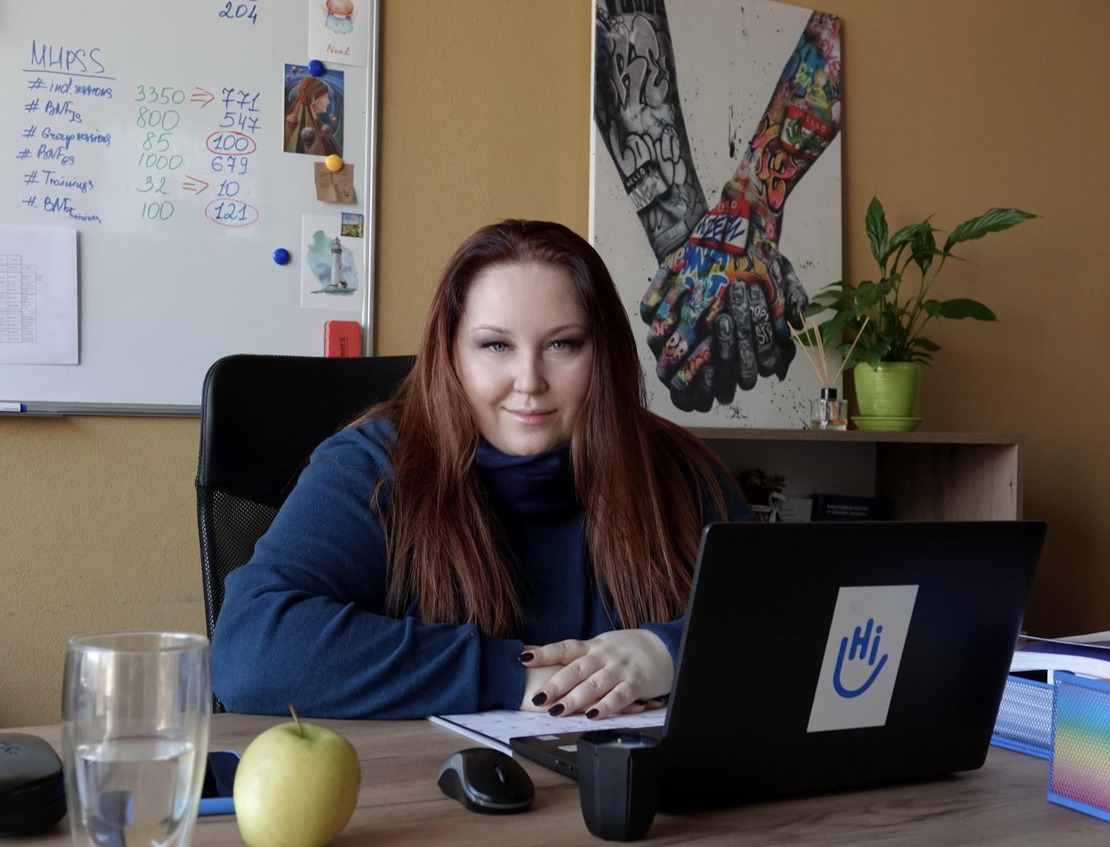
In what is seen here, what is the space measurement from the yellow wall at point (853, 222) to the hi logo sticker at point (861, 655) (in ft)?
5.76

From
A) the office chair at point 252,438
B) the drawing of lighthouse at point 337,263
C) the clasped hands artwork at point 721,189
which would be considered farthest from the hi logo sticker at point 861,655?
the clasped hands artwork at point 721,189

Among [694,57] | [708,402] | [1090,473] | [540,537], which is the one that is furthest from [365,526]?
[1090,473]

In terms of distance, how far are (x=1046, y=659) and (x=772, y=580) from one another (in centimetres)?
42

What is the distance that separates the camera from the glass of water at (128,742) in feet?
1.91

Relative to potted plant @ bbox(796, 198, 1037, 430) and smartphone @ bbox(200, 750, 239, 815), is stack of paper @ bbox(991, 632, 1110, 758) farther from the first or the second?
potted plant @ bbox(796, 198, 1037, 430)

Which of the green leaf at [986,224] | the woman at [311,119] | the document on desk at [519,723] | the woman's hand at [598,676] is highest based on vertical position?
the woman at [311,119]

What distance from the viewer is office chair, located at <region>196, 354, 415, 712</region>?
1529mm

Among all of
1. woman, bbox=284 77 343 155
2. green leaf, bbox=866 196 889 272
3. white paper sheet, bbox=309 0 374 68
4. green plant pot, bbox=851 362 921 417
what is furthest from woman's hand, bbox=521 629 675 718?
green leaf, bbox=866 196 889 272

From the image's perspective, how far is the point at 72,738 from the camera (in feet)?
1.94

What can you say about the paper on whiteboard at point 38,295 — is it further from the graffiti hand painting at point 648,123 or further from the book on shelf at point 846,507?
the book on shelf at point 846,507

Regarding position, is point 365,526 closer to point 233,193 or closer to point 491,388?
point 491,388

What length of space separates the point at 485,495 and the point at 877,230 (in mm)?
1750

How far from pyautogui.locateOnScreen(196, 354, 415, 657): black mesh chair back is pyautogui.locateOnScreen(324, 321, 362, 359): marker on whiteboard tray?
0.75 meters

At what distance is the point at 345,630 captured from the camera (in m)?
1.18
